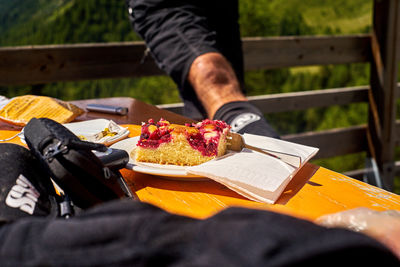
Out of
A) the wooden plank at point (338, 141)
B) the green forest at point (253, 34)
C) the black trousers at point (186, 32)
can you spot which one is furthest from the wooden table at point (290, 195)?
the wooden plank at point (338, 141)

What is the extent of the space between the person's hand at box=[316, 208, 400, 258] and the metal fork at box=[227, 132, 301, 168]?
24cm

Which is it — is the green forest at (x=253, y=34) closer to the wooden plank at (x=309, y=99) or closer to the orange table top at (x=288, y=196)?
the wooden plank at (x=309, y=99)

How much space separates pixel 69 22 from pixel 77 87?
0.43 meters

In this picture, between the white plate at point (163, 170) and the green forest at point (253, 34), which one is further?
the green forest at point (253, 34)

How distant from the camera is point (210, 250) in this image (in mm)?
230

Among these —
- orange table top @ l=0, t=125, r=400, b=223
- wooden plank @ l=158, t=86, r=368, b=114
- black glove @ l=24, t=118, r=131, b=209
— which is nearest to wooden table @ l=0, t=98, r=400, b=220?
orange table top @ l=0, t=125, r=400, b=223

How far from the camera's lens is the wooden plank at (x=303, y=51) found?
2.61 m

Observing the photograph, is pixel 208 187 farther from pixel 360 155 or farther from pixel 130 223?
pixel 360 155

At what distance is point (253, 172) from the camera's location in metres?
0.68

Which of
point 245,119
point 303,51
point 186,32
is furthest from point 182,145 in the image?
point 303,51

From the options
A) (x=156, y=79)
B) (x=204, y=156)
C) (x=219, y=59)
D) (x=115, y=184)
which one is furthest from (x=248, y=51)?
(x=115, y=184)

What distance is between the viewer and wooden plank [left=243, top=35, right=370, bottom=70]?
2.61 m

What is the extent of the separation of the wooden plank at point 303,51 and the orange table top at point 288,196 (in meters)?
1.92

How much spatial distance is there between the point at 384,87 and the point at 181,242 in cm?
304
